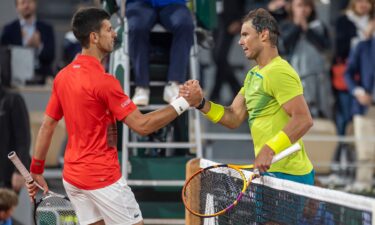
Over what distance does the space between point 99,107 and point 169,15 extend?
3.02 meters

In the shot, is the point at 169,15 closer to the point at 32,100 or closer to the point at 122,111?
the point at 122,111

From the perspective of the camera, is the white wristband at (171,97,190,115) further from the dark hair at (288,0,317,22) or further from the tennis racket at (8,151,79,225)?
the dark hair at (288,0,317,22)

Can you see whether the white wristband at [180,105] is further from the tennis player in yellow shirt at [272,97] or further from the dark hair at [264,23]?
the dark hair at [264,23]

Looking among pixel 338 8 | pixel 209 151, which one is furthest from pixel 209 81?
pixel 338 8

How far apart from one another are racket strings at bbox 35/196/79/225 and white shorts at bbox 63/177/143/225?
1.15ft

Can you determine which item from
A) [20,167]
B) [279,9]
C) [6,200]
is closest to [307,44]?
[279,9]

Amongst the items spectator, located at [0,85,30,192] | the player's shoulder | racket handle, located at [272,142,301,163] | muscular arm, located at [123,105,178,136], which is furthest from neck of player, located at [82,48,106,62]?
spectator, located at [0,85,30,192]

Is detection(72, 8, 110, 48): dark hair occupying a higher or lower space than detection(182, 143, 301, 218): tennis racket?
higher

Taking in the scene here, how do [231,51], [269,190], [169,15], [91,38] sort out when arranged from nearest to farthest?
[269,190]
[91,38]
[169,15]
[231,51]

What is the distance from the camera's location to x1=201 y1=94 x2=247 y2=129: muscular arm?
7859mm

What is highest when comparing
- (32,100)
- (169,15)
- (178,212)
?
(169,15)

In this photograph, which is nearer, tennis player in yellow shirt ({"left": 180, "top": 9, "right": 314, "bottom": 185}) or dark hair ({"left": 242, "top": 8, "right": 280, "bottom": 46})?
tennis player in yellow shirt ({"left": 180, "top": 9, "right": 314, "bottom": 185})

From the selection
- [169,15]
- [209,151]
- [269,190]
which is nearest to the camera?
[269,190]

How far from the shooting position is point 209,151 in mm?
13875
